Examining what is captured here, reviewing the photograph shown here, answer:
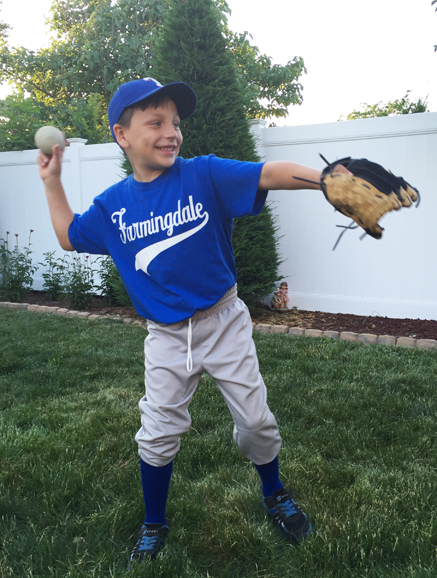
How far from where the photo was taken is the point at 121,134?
6.75 ft

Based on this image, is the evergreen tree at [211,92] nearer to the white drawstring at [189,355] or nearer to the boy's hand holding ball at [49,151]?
the boy's hand holding ball at [49,151]

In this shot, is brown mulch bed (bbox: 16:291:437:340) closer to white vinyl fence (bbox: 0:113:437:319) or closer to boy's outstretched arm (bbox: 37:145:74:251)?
white vinyl fence (bbox: 0:113:437:319)

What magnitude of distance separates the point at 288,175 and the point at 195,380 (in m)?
0.86

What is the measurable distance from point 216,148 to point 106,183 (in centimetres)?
256

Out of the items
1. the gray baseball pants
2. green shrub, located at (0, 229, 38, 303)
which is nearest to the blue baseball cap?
the gray baseball pants

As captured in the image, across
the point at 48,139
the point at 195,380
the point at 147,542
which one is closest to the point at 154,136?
the point at 48,139

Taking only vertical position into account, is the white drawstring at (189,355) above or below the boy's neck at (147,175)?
below

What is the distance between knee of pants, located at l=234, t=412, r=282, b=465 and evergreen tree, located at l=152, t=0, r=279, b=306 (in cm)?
386

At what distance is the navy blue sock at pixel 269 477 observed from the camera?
214 centimetres

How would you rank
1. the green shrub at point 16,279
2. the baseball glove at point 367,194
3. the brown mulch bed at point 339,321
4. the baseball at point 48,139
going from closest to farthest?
the baseball glove at point 367,194
the baseball at point 48,139
the brown mulch bed at point 339,321
the green shrub at point 16,279

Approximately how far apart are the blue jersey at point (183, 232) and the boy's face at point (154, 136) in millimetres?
73

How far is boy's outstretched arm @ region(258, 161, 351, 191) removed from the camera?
1.72 m

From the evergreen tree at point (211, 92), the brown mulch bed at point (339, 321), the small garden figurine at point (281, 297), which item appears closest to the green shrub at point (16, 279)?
the brown mulch bed at point (339, 321)

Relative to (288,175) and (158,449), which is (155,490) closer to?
(158,449)
